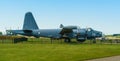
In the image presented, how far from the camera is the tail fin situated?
73500 mm

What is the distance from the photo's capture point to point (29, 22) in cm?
7400

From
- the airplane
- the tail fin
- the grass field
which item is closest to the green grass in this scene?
the grass field

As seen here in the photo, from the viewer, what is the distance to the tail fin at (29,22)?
241 ft

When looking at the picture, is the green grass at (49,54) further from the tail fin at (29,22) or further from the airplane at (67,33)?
the tail fin at (29,22)

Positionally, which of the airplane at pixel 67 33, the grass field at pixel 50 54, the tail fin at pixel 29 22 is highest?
the tail fin at pixel 29 22

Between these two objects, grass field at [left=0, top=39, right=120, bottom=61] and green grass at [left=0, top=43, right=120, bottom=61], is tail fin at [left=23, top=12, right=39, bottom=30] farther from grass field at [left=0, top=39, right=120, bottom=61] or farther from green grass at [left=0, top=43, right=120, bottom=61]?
green grass at [left=0, top=43, right=120, bottom=61]

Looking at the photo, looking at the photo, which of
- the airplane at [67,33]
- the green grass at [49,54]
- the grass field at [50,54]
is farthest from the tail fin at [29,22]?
the green grass at [49,54]

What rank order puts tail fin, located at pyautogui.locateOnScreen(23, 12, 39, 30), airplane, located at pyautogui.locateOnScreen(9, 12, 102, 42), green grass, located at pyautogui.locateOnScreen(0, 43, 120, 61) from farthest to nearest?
tail fin, located at pyautogui.locateOnScreen(23, 12, 39, 30), airplane, located at pyautogui.locateOnScreen(9, 12, 102, 42), green grass, located at pyautogui.locateOnScreen(0, 43, 120, 61)

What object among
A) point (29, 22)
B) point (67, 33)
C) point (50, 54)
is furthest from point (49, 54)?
point (29, 22)

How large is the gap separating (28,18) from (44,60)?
5389 centimetres

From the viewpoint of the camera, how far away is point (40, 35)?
65250 millimetres

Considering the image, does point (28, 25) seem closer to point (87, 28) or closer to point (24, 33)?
point (24, 33)

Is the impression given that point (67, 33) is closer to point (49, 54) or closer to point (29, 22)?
point (29, 22)

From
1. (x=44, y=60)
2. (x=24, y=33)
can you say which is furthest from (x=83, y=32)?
(x=44, y=60)
